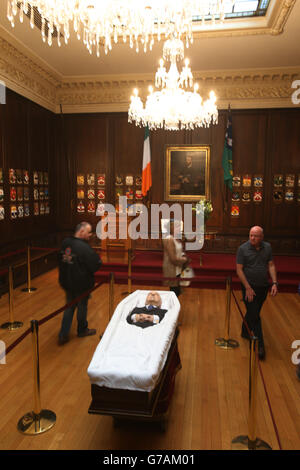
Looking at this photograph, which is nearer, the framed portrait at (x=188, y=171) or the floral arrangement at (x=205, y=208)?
the floral arrangement at (x=205, y=208)

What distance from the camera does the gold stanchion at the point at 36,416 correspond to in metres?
3.31

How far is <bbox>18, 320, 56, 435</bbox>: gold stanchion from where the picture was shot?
331 centimetres

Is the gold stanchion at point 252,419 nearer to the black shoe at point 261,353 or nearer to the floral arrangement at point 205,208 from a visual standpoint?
the black shoe at point 261,353

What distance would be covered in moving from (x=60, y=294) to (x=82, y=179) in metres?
4.84

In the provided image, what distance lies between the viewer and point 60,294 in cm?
754

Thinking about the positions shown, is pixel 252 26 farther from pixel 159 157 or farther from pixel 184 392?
pixel 184 392

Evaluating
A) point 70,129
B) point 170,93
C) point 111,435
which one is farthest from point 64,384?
point 70,129

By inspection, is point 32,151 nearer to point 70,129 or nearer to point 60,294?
point 70,129

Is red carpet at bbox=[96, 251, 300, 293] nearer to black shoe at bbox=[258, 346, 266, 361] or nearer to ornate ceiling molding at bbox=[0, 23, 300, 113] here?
black shoe at bbox=[258, 346, 266, 361]

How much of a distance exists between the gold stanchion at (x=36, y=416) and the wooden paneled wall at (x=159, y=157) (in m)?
6.42

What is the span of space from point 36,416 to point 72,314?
1.90 meters

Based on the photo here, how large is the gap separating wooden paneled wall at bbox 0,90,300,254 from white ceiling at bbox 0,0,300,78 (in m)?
1.35

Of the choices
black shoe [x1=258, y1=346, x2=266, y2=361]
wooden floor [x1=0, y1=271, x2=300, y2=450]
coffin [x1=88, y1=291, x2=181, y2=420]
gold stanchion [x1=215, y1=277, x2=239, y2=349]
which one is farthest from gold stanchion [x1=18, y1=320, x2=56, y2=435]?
black shoe [x1=258, y1=346, x2=266, y2=361]

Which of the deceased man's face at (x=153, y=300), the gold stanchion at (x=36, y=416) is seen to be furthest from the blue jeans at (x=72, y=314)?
the gold stanchion at (x=36, y=416)
